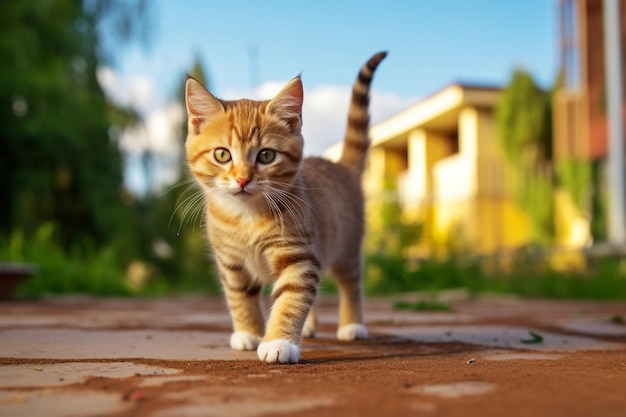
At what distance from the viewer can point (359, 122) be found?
11.5 feet

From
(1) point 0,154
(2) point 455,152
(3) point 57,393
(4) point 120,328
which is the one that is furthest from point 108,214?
(2) point 455,152

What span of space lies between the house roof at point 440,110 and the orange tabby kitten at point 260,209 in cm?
1169

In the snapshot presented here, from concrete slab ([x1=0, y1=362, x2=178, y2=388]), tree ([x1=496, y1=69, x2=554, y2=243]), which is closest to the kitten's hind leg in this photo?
concrete slab ([x1=0, y1=362, x2=178, y2=388])

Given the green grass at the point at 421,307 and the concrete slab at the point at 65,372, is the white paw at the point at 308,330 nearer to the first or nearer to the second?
the concrete slab at the point at 65,372

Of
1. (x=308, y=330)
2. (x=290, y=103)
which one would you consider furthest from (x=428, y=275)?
(x=290, y=103)

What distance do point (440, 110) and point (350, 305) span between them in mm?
12881

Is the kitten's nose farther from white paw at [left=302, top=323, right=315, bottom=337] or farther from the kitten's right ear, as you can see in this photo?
white paw at [left=302, top=323, right=315, bottom=337]

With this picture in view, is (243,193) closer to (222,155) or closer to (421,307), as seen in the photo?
(222,155)

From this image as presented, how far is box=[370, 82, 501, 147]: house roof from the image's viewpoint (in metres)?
14.9

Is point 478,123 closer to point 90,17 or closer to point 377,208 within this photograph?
point 377,208

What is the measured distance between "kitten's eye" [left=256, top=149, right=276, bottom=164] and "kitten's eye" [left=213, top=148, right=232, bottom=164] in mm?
109

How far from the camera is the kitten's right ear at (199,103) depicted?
2588 mm

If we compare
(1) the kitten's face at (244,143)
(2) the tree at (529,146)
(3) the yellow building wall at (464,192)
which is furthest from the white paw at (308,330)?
(2) the tree at (529,146)

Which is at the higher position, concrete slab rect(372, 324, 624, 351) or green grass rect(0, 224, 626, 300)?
green grass rect(0, 224, 626, 300)
